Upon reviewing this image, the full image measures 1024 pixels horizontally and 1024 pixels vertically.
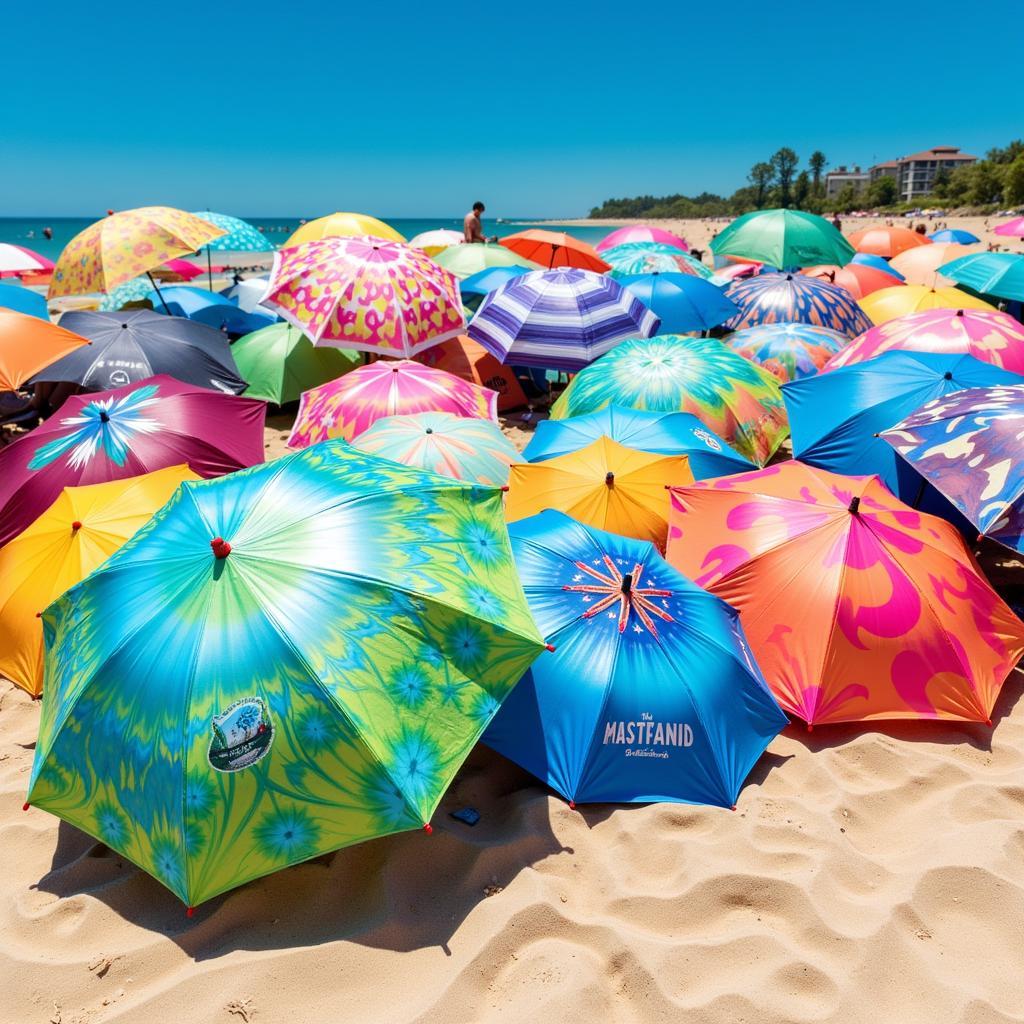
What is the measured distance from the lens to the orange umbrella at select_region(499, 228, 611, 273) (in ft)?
35.7

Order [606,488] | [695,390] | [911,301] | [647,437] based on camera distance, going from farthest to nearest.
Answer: [911,301] → [695,390] → [647,437] → [606,488]

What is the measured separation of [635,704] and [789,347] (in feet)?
18.4

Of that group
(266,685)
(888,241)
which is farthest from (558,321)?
(888,241)

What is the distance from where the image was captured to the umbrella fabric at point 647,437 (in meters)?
4.91

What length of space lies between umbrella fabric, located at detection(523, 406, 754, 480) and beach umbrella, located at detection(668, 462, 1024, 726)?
43.6 inches

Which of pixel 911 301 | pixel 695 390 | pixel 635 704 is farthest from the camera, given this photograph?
pixel 911 301

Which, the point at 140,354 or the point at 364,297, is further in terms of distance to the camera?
the point at 364,297

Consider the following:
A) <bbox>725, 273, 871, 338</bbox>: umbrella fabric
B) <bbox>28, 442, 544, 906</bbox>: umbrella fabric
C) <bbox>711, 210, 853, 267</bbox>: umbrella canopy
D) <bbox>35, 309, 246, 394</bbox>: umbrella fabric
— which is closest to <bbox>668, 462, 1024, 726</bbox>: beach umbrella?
<bbox>28, 442, 544, 906</bbox>: umbrella fabric

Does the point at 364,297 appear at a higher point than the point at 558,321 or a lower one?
higher

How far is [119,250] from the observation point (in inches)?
280

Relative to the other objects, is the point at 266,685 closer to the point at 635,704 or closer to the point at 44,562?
the point at 635,704

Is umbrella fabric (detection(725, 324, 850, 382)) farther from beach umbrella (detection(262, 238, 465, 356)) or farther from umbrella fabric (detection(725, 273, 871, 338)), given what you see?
beach umbrella (detection(262, 238, 465, 356))

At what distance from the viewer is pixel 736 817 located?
301 centimetres

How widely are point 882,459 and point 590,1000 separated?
386cm
